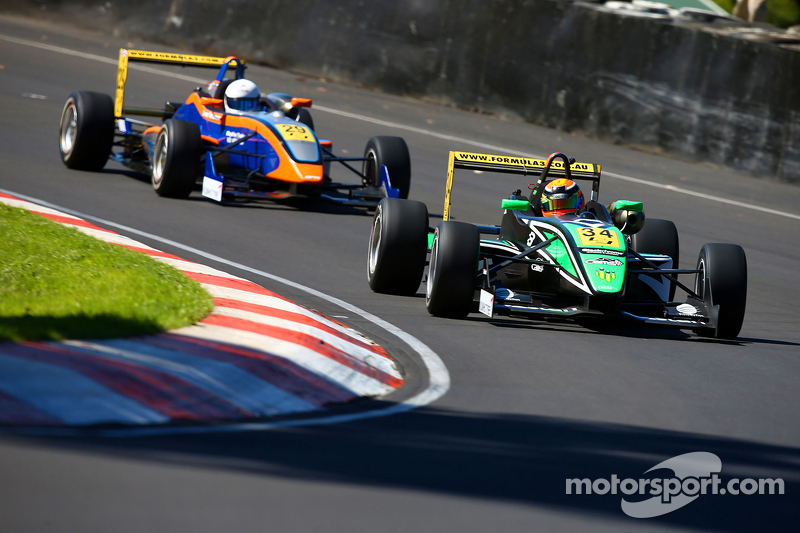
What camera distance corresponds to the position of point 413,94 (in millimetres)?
22359

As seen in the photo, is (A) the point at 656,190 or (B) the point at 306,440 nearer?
(B) the point at 306,440

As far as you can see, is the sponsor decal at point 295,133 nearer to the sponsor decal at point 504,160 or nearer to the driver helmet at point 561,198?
the sponsor decal at point 504,160

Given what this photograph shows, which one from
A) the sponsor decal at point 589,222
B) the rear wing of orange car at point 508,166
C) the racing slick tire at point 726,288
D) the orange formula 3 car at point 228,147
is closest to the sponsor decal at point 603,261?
the sponsor decal at point 589,222

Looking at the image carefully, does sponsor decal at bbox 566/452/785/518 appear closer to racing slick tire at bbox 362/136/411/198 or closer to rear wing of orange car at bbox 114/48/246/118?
racing slick tire at bbox 362/136/411/198

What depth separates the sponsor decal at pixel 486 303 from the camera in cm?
810

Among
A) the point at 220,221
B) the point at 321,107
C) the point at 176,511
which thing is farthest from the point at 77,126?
the point at 176,511

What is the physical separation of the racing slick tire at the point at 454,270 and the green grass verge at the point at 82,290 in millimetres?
1931

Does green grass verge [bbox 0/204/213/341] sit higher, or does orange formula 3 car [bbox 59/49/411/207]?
orange formula 3 car [bbox 59/49/411/207]

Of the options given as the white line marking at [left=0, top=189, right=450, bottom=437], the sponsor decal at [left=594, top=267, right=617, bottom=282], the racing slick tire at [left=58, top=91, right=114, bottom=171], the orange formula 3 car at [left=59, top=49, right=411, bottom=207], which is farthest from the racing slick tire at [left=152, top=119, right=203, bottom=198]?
the sponsor decal at [left=594, top=267, right=617, bottom=282]

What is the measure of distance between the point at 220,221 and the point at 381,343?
5.07m

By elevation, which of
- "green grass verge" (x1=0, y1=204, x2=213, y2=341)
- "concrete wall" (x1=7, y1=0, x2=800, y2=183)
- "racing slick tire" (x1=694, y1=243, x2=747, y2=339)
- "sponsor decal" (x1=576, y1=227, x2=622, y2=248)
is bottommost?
"green grass verge" (x1=0, y1=204, x2=213, y2=341)

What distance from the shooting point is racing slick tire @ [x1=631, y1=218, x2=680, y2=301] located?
10.0 meters

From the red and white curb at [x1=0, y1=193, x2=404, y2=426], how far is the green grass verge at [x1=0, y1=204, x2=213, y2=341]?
6.9 inches

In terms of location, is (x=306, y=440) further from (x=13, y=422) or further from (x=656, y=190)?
(x=656, y=190)
